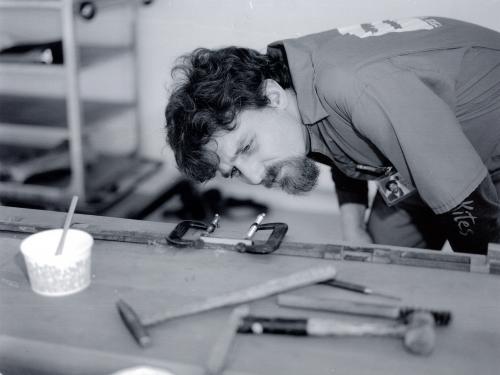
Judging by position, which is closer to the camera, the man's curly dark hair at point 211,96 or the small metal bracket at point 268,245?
the small metal bracket at point 268,245

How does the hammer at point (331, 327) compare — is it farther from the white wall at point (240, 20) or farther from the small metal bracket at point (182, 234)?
the white wall at point (240, 20)

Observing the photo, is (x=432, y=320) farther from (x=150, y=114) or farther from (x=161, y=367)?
(x=150, y=114)

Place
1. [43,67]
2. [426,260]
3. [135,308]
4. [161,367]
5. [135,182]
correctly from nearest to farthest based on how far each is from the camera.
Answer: [161,367] < [135,308] < [426,260] < [43,67] < [135,182]

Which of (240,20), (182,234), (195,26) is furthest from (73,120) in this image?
(182,234)

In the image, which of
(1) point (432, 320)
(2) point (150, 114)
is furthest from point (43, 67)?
(1) point (432, 320)

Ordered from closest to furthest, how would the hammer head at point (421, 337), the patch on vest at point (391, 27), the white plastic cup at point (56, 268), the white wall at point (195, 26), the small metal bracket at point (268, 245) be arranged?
the hammer head at point (421, 337) → the white plastic cup at point (56, 268) → the small metal bracket at point (268, 245) → the patch on vest at point (391, 27) → the white wall at point (195, 26)

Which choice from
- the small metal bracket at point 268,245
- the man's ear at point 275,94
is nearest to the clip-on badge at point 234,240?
the small metal bracket at point 268,245

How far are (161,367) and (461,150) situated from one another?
1.90ft

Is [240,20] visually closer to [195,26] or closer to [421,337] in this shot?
[195,26]

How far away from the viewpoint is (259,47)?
233 centimetres

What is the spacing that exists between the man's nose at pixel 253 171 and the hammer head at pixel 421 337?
57cm

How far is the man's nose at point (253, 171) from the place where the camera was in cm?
120

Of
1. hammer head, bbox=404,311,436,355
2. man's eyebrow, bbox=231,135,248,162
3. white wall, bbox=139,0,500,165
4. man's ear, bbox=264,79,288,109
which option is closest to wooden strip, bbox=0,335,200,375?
hammer head, bbox=404,311,436,355

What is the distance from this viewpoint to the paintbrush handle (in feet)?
2.47
